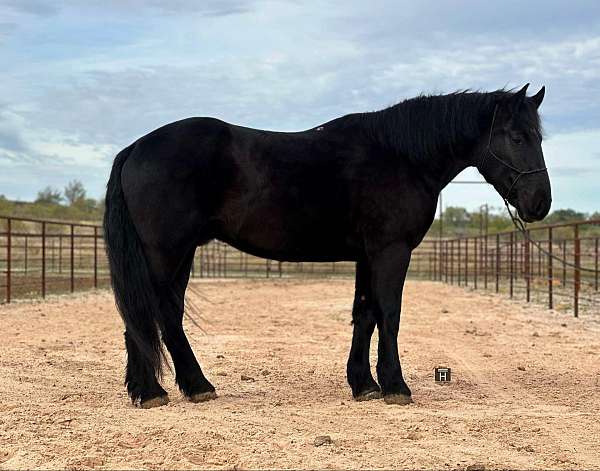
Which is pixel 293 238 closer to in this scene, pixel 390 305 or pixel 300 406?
pixel 390 305

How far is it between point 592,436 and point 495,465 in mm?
882

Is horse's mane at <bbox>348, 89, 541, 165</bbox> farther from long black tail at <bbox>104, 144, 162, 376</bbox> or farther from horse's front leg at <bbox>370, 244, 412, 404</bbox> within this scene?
long black tail at <bbox>104, 144, 162, 376</bbox>

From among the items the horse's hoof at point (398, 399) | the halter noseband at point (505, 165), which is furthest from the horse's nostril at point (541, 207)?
the horse's hoof at point (398, 399)

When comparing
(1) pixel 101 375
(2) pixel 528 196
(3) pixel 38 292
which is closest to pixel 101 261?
(3) pixel 38 292

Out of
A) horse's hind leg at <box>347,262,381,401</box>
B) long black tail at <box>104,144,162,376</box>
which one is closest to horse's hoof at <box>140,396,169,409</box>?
long black tail at <box>104,144,162,376</box>

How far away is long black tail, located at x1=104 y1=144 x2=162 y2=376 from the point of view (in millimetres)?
4137

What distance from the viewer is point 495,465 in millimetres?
3002

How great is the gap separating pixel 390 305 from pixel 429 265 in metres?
23.2

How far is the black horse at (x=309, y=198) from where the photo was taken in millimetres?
4191

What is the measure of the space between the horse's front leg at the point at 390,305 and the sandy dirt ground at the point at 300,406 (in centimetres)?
12

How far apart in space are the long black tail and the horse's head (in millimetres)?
2418

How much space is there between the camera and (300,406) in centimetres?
422

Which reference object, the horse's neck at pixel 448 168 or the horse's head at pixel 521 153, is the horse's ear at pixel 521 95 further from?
the horse's neck at pixel 448 168

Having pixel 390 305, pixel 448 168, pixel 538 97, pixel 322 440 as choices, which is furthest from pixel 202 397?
pixel 538 97
